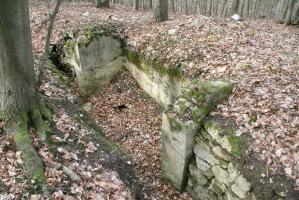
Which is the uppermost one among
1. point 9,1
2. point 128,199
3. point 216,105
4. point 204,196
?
point 9,1

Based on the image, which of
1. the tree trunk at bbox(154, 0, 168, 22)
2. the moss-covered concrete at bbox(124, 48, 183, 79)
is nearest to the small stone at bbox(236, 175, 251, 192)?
the moss-covered concrete at bbox(124, 48, 183, 79)

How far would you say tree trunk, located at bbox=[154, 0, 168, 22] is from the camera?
1187cm

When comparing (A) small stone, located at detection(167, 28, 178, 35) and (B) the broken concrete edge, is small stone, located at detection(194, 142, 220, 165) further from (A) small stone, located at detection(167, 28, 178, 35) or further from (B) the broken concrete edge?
(A) small stone, located at detection(167, 28, 178, 35)

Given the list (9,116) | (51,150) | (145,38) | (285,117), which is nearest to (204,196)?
Answer: (285,117)

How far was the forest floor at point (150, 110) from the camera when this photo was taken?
585cm

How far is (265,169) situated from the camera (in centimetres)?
571

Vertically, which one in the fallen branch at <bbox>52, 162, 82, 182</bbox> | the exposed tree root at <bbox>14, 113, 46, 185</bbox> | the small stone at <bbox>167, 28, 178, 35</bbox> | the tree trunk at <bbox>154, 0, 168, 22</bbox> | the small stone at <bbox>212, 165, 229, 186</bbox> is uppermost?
the tree trunk at <bbox>154, 0, 168, 22</bbox>

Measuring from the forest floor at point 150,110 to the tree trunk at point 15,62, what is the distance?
64 centimetres

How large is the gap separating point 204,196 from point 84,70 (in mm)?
5859

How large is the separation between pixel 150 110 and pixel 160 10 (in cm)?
406

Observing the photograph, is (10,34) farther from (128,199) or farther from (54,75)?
(54,75)

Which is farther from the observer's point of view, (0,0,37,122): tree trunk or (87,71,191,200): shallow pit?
(87,71,191,200): shallow pit

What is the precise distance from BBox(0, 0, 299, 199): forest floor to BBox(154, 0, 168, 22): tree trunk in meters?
0.38

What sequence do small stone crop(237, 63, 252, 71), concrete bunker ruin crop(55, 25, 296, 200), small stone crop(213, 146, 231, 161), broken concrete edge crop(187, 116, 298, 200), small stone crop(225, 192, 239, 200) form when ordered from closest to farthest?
broken concrete edge crop(187, 116, 298, 200) < concrete bunker ruin crop(55, 25, 296, 200) < small stone crop(225, 192, 239, 200) < small stone crop(213, 146, 231, 161) < small stone crop(237, 63, 252, 71)
